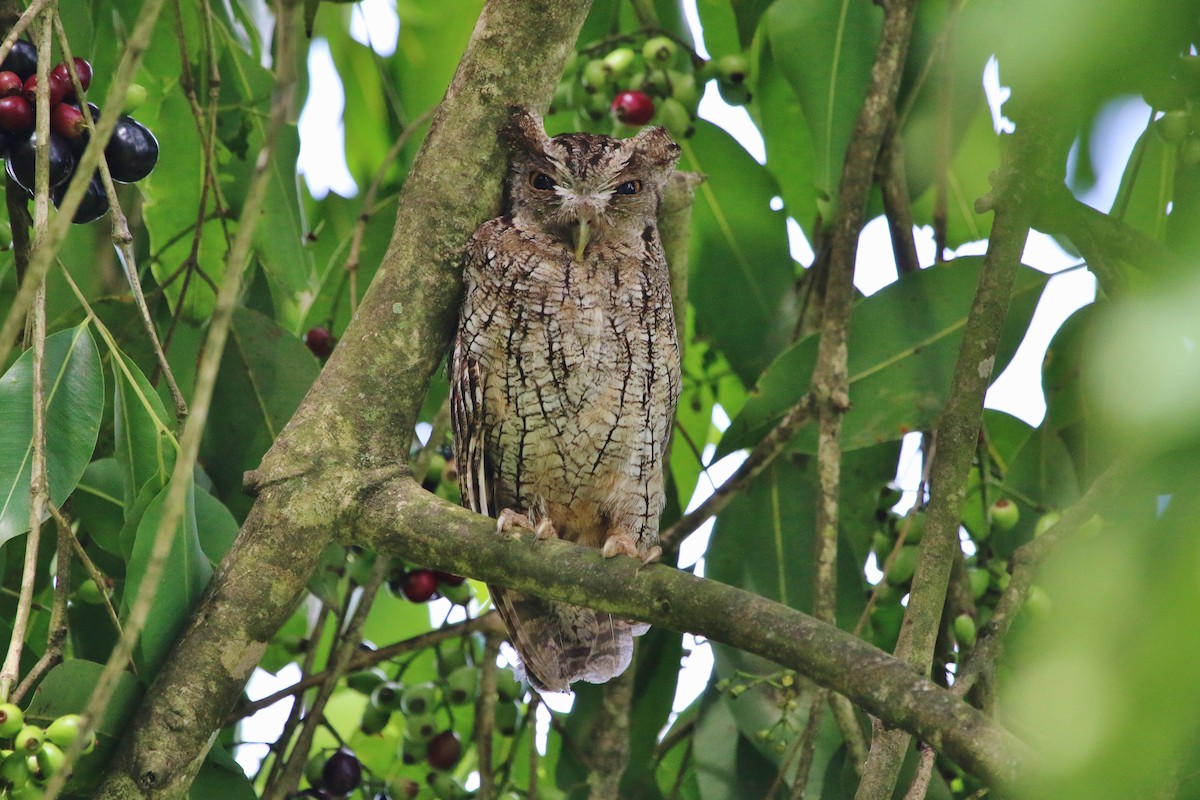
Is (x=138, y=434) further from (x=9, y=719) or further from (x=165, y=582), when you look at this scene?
(x=9, y=719)

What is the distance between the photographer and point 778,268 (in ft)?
9.75

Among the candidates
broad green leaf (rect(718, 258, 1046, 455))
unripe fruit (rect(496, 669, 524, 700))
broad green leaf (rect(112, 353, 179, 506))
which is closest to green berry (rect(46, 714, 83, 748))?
broad green leaf (rect(112, 353, 179, 506))

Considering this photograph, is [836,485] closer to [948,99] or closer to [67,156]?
[948,99]

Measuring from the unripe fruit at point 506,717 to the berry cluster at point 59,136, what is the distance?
4.83 ft

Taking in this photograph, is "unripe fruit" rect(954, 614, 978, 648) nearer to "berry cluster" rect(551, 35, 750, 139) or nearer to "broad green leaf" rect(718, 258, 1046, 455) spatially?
"broad green leaf" rect(718, 258, 1046, 455)

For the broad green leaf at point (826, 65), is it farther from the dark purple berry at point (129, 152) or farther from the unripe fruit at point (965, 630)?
the dark purple berry at point (129, 152)

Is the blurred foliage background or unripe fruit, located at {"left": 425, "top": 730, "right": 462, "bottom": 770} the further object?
unripe fruit, located at {"left": 425, "top": 730, "right": 462, "bottom": 770}

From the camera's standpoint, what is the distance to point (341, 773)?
104 inches

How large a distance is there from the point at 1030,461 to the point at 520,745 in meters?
1.45

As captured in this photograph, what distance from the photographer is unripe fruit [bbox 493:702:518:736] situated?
2.89 meters

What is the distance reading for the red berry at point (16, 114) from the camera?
2018 millimetres

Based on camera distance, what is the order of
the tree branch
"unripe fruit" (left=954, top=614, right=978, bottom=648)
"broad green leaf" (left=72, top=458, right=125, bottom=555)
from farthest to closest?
1. "unripe fruit" (left=954, top=614, right=978, bottom=648)
2. "broad green leaf" (left=72, top=458, right=125, bottom=555)
3. the tree branch

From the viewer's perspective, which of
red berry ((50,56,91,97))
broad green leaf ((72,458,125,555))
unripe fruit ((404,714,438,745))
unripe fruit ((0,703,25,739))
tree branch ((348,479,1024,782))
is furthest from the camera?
unripe fruit ((404,714,438,745))

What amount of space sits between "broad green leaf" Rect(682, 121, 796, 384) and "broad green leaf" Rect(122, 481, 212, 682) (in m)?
1.50
